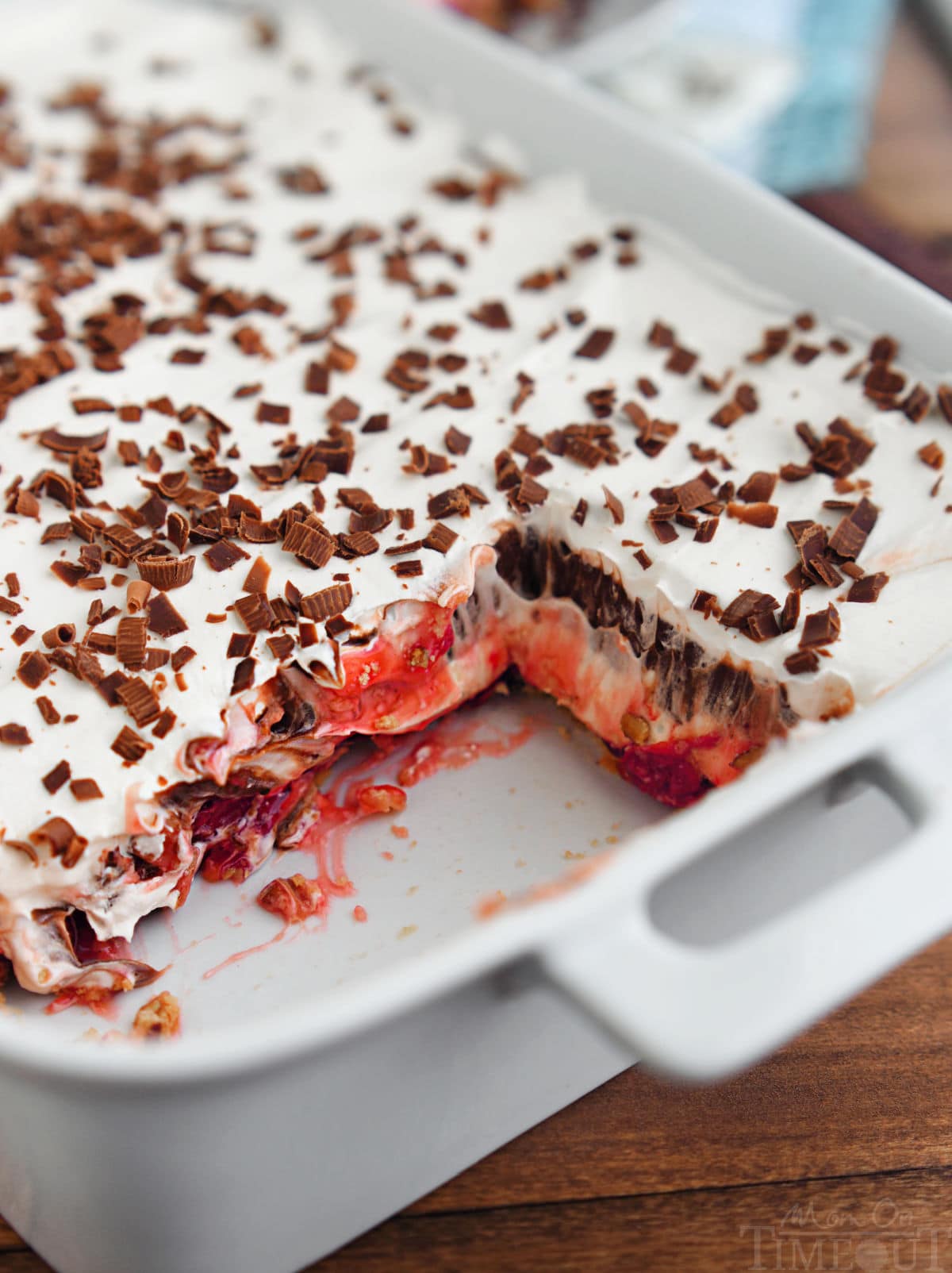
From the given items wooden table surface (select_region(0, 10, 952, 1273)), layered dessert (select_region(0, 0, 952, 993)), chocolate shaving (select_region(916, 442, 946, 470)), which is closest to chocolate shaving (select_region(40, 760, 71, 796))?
layered dessert (select_region(0, 0, 952, 993))

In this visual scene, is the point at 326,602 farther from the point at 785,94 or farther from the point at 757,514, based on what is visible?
the point at 785,94

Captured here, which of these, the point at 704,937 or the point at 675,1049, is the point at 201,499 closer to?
the point at 704,937

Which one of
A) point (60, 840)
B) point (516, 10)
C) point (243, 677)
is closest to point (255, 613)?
point (243, 677)

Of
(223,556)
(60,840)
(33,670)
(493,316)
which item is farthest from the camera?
(493,316)

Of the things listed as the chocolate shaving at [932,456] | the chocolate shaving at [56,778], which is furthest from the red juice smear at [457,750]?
the chocolate shaving at [932,456]

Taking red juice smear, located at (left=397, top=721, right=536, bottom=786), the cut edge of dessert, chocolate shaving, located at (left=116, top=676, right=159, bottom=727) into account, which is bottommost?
red juice smear, located at (left=397, top=721, right=536, bottom=786)

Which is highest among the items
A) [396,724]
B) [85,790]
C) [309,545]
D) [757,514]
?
[757,514]

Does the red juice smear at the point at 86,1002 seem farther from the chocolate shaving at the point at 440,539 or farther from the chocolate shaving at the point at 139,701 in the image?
the chocolate shaving at the point at 440,539

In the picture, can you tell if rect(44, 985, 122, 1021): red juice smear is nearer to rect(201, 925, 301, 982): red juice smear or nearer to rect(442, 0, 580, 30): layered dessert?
rect(201, 925, 301, 982): red juice smear
